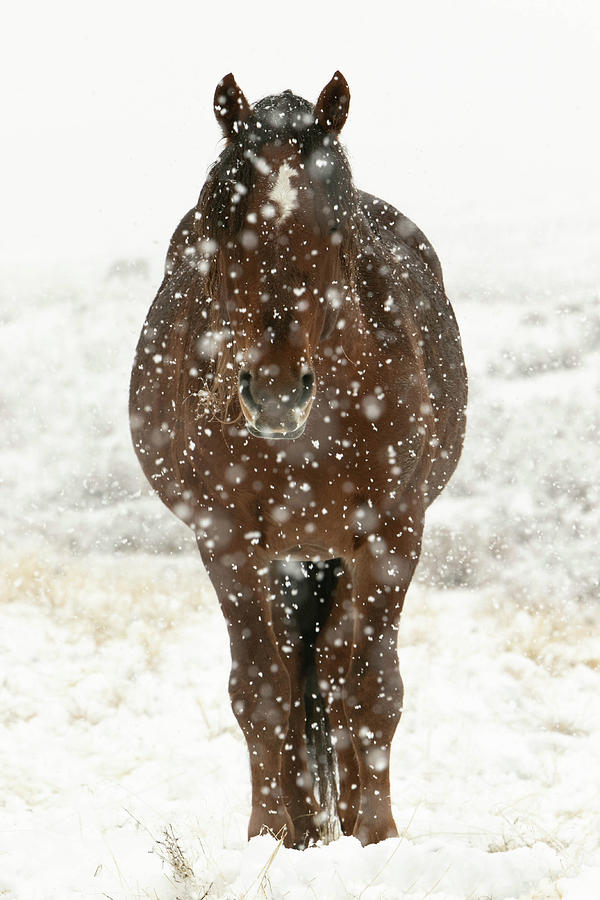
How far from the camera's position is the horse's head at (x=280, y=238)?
2143mm

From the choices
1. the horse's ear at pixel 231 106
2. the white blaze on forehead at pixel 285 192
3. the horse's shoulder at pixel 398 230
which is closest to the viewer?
the white blaze on forehead at pixel 285 192

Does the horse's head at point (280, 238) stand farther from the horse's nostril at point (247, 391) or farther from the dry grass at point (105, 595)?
the dry grass at point (105, 595)

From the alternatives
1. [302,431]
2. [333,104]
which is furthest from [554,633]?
[333,104]

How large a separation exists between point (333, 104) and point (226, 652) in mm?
4640

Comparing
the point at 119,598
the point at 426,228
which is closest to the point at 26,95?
the point at 426,228

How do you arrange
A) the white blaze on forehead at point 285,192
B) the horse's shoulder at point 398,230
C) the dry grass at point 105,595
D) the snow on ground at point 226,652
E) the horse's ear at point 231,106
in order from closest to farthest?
the white blaze on forehead at point 285,192 < the horse's ear at point 231,106 < the snow on ground at point 226,652 < the horse's shoulder at point 398,230 < the dry grass at point 105,595

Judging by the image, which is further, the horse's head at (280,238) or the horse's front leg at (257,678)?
the horse's front leg at (257,678)

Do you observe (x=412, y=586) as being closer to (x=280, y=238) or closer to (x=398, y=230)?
(x=398, y=230)

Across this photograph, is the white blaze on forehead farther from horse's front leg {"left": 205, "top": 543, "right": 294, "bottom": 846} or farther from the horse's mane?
horse's front leg {"left": 205, "top": 543, "right": 294, "bottom": 846}

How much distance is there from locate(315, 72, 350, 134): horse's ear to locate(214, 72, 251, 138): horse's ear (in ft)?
0.68

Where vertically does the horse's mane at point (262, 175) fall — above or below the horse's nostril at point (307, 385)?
above

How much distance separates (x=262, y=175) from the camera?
2295 mm

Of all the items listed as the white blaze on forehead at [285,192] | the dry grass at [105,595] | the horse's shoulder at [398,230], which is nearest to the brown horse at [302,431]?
the white blaze on forehead at [285,192]

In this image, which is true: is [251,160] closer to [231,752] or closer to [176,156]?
[231,752]
